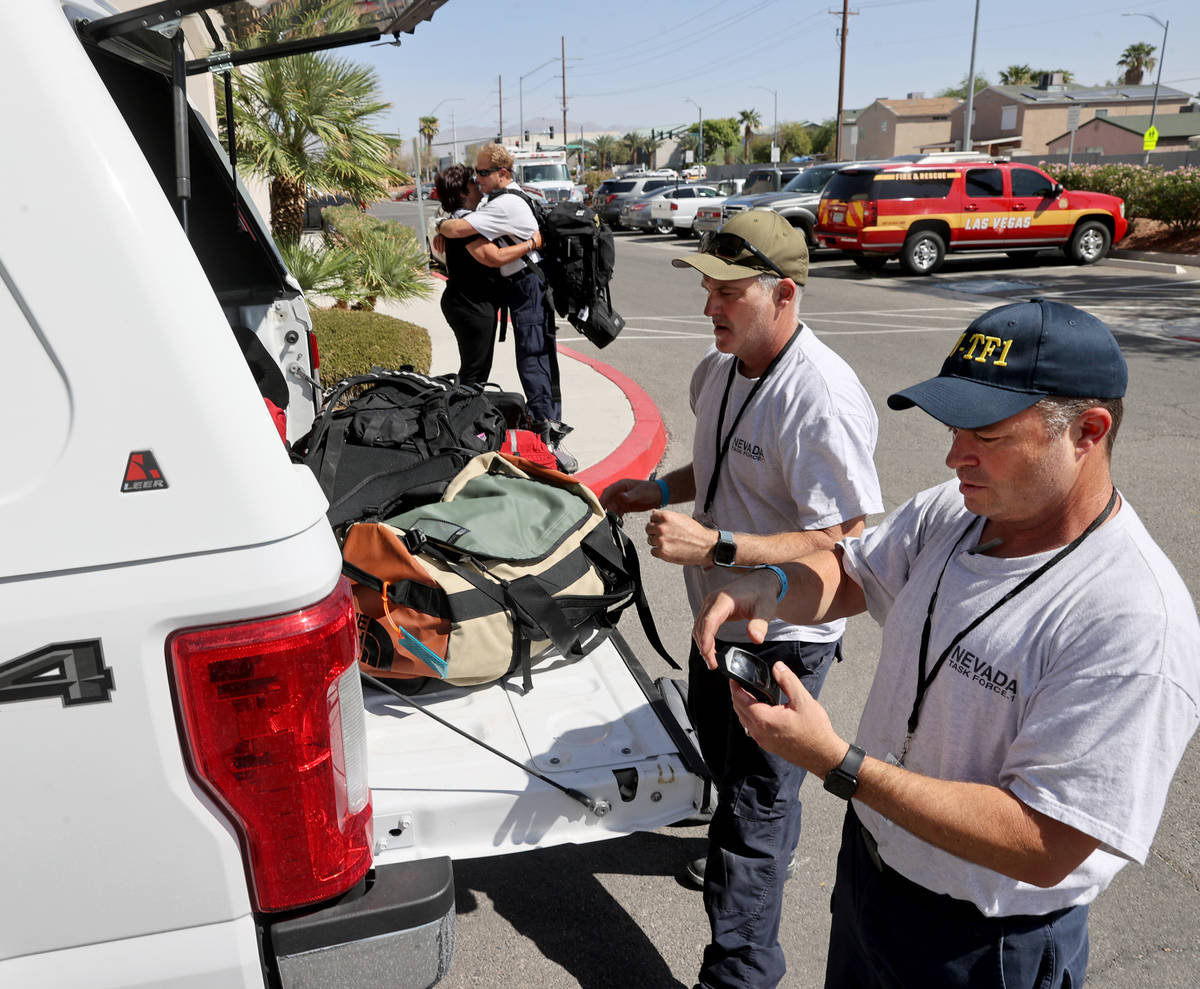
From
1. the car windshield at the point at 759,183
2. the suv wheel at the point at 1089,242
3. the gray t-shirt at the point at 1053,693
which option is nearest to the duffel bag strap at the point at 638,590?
the gray t-shirt at the point at 1053,693

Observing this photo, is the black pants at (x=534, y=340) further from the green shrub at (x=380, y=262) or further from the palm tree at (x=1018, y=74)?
the palm tree at (x=1018, y=74)

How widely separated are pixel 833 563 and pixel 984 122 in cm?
7908

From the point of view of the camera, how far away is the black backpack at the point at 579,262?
626cm

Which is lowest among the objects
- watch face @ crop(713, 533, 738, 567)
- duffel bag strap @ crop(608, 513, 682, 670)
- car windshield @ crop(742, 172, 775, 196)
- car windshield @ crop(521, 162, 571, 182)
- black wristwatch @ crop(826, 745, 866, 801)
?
duffel bag strap @ crop(608, 513, 682, 670)

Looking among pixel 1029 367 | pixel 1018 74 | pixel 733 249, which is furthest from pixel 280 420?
pixel 1018 74

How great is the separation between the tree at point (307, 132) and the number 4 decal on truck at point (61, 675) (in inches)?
348

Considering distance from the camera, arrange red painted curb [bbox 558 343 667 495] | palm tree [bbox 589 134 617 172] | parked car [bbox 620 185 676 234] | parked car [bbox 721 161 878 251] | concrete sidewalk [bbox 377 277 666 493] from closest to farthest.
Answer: red painted curb [bbox 558 343 667 495] < concrete sidewalk [bbox 377 277 666 493] < parked car [bbox 721 161 878 251] < parked car [bbox 620 185 676 234] < palm tree [bbox 589 134 617 172]

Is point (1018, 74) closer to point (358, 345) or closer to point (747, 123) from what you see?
point (747, 123)

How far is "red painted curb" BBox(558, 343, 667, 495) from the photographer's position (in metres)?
6.63

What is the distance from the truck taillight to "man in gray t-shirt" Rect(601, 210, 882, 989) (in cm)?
97

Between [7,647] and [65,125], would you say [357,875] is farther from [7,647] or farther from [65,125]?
[65,125]

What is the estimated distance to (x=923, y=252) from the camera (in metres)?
19.1

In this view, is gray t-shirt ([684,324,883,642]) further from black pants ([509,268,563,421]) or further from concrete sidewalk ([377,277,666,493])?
black pants ([509,268,563,421])

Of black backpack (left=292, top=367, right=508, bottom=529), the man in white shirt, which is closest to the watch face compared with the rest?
black backpack (left=292, top=367, right=508, bottom=529)
